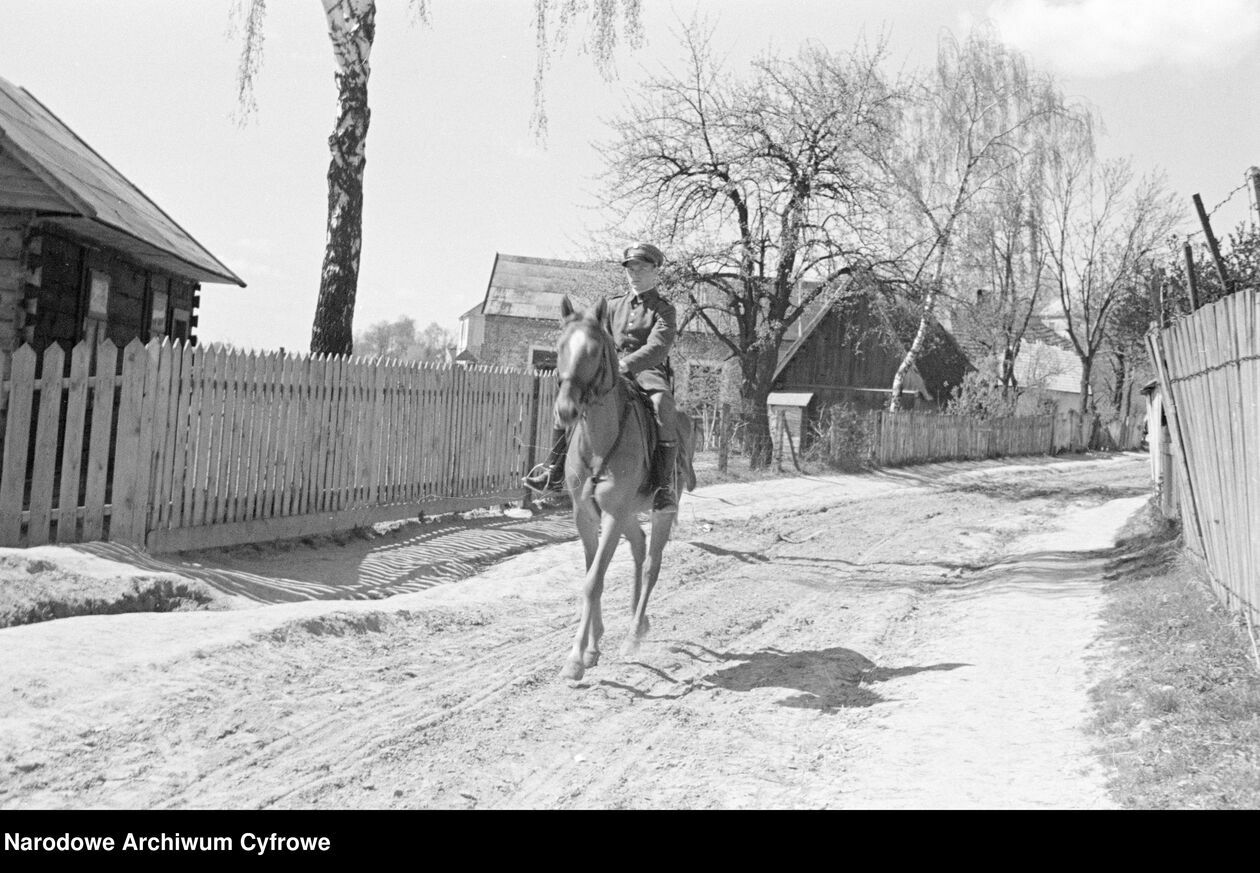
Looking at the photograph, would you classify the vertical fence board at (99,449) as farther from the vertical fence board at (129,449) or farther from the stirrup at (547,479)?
the stirrup at (547,479)

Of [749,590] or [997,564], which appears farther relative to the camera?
[997,564]

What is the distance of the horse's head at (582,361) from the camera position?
5.98 m

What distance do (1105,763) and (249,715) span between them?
4.09 m

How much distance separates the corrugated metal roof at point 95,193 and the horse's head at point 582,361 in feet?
22.0

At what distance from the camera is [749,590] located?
32.4 ft

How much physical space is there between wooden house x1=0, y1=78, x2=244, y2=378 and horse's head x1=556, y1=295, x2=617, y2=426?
5185 millimetres

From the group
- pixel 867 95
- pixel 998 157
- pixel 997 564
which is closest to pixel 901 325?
pixel 867 95

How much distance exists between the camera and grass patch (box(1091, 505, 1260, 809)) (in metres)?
4.40

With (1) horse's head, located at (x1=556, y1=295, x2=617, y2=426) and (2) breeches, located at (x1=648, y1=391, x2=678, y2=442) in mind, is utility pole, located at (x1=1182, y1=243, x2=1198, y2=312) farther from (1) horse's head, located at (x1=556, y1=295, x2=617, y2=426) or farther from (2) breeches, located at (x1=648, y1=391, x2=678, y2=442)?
(1) horse's head, located at (x1=556, y1=295, x2=617, y2=426)

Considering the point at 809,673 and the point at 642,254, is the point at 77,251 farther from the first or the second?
the point at 809,673

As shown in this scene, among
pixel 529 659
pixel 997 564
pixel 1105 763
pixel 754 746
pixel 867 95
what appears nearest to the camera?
pixel 1105 763

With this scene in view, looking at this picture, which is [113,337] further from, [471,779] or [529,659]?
[471,779]

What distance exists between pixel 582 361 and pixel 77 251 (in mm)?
9589

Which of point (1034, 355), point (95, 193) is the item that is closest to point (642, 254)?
point (95, 193)
